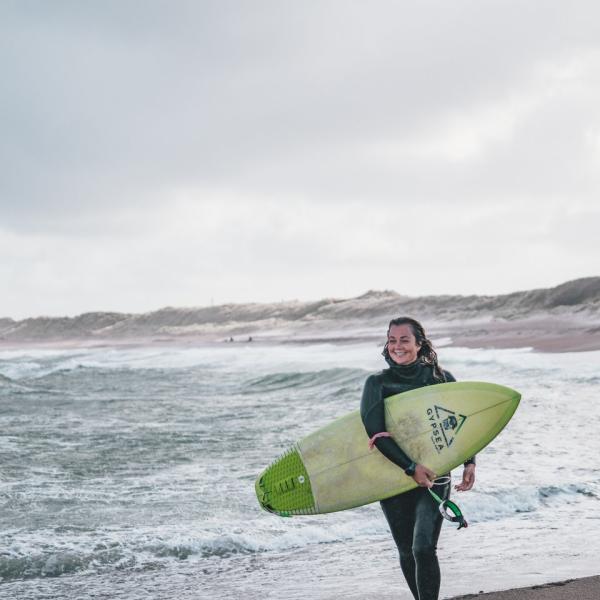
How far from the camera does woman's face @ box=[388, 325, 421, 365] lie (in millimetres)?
3475

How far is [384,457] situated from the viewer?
12.3 ft

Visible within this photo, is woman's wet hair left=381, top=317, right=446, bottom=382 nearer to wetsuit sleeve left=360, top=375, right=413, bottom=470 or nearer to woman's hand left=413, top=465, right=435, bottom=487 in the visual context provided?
wetsuit sleeve left=360, top=375, right=413, bottom=470

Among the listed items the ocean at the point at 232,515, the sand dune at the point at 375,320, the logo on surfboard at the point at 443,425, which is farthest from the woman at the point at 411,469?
the sand dune at the point at 375,320

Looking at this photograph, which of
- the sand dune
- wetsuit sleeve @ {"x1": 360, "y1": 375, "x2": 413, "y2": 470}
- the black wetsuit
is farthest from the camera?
the sand dune

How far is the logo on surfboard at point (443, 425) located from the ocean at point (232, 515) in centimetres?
96

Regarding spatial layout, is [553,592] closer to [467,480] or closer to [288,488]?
[467,480]

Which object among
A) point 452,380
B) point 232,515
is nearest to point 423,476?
point 452,380

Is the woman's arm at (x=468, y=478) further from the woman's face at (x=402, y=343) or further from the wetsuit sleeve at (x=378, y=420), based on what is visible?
the woman's face at (x=402, y=343)

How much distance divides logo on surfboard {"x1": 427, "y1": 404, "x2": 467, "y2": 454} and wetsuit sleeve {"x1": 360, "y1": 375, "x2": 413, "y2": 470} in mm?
311

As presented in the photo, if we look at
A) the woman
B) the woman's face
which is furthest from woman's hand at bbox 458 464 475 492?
the woman's face

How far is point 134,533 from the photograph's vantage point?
5.67 meters

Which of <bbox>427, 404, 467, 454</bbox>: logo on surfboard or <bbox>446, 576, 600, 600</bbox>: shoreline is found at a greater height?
<bbox>427, 404, 467, 454</bbox>: logo on surfboard

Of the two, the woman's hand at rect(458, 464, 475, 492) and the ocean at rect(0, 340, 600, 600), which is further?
the ocean at rect(0, 340, 600, 600)

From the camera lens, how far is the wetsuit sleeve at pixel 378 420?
335cm
